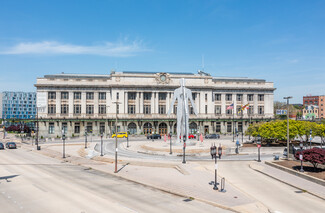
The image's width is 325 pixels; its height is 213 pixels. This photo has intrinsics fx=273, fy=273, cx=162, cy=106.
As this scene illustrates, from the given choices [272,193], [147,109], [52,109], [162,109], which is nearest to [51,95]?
[52,109]

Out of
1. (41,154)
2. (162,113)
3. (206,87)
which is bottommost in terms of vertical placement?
(41,154)

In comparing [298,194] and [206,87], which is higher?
[206,87]

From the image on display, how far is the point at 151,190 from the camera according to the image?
942 inches

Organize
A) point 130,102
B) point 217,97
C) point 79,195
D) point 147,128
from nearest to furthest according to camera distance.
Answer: point 79,195 → point 147,128 → point 130,102 → point 217,97

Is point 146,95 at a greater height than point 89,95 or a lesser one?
greater

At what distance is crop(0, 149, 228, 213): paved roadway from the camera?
18844 millimetres

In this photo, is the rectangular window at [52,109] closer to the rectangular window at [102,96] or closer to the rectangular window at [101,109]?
the rectangular window at [101,109]

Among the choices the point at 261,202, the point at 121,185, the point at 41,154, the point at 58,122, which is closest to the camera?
the point at 261,202

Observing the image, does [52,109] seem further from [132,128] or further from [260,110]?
[260,110]

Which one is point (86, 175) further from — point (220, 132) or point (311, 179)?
point (220, 132)

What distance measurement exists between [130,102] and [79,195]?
6709cm

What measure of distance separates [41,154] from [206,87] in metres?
57.6

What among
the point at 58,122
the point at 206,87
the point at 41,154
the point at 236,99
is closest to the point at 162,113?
the point at 206,87

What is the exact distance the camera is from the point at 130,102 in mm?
88375
